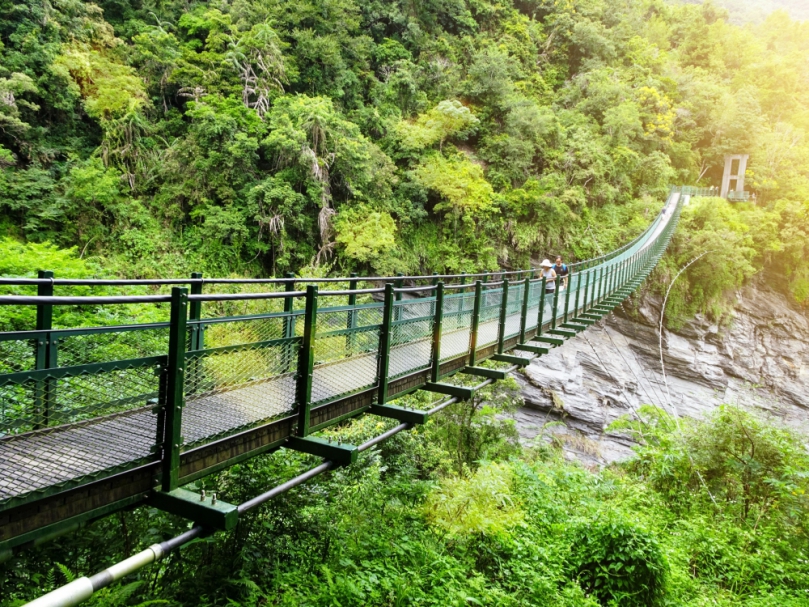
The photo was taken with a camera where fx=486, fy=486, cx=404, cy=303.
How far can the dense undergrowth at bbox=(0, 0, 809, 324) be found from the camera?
12.3 m

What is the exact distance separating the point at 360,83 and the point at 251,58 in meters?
4.52

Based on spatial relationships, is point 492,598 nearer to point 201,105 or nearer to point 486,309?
point 486,309

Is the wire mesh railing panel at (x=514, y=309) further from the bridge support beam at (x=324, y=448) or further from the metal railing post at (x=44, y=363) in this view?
the metal railing post at (x=44, y=363)

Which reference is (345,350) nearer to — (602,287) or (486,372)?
(486,372)

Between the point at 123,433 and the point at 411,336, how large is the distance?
8.19 ft

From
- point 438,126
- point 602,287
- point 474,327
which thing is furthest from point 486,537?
point 438,126

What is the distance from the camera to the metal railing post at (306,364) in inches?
114

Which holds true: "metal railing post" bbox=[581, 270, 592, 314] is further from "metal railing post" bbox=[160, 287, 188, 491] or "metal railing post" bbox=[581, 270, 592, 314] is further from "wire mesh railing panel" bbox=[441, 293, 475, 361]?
"metal railing post" bbox=[160, 287, 188, 491]

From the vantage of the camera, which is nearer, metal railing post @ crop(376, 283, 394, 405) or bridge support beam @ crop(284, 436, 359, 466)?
bridge support beam @ crop(284, 436, 359, 466)

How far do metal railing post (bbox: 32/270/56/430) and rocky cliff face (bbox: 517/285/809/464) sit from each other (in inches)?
574

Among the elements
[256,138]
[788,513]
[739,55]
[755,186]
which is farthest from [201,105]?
[739,55]

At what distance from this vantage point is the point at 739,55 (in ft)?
106

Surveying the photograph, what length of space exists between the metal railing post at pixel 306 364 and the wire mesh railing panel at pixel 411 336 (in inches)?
42.3

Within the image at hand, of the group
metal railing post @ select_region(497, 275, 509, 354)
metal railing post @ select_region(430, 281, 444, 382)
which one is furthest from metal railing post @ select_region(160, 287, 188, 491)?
metal railing post @ select_region(497, 275, 509, 354)
